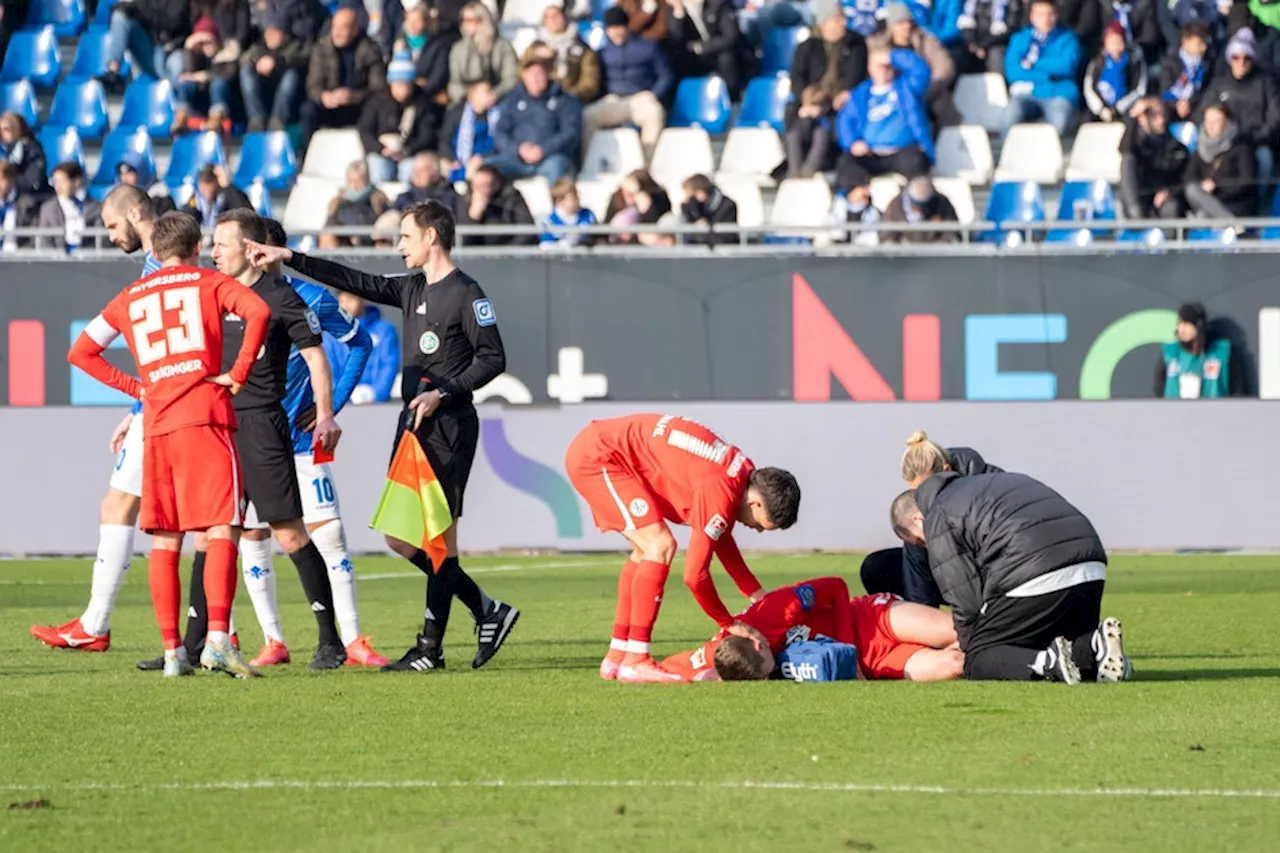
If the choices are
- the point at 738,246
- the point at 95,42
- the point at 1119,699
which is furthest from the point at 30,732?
the point at 95,42

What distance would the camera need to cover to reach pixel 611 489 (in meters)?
8.95

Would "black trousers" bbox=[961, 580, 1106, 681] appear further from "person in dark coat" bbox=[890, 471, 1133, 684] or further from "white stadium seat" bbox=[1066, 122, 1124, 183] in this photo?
"white stadium seat" bbox=[1066, 122, 1124, 183]

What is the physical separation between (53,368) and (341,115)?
5693 millimetres

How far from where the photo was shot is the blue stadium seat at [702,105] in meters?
22.6

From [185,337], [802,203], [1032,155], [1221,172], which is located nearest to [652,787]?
[185,337]

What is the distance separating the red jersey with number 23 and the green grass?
1.13m

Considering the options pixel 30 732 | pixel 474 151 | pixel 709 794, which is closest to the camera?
pixel 709 794

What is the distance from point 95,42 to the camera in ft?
80.1

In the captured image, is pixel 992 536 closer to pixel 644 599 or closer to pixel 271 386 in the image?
pixel 644 599

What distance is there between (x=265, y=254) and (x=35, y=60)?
16.6 meters

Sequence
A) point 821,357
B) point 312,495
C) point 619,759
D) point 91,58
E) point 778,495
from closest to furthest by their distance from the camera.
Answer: point 619,759 → point 778,495 → point 312,495 → point 821,357 → point 91,58

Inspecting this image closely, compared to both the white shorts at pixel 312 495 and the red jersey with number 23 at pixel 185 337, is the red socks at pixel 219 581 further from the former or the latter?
the white shorts at pixel 312 495

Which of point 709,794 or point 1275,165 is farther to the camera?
point 1275,165

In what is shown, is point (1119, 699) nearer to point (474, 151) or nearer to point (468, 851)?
point (468, 851)
